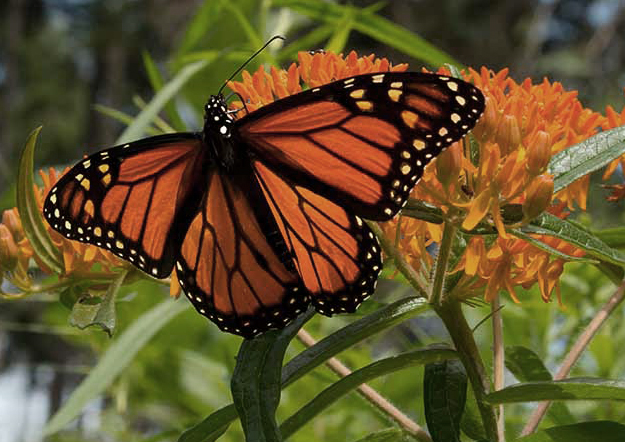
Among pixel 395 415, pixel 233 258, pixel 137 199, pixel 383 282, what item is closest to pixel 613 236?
pixel 395 415

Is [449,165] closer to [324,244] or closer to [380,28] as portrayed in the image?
[324,244]

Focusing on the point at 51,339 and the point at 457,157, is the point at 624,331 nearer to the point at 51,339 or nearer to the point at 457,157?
the point at 457,157

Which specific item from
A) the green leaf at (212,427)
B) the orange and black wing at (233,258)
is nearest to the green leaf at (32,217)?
the orange and black wing at (233,258)

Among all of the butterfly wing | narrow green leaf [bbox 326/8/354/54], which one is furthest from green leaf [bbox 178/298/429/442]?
narrow green leaf [bbox 326/8/354/54]

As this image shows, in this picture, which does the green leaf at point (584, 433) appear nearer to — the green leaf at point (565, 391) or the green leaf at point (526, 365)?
the green leaf at point (565, 391)

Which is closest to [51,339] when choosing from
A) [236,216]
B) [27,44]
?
[27,44]
